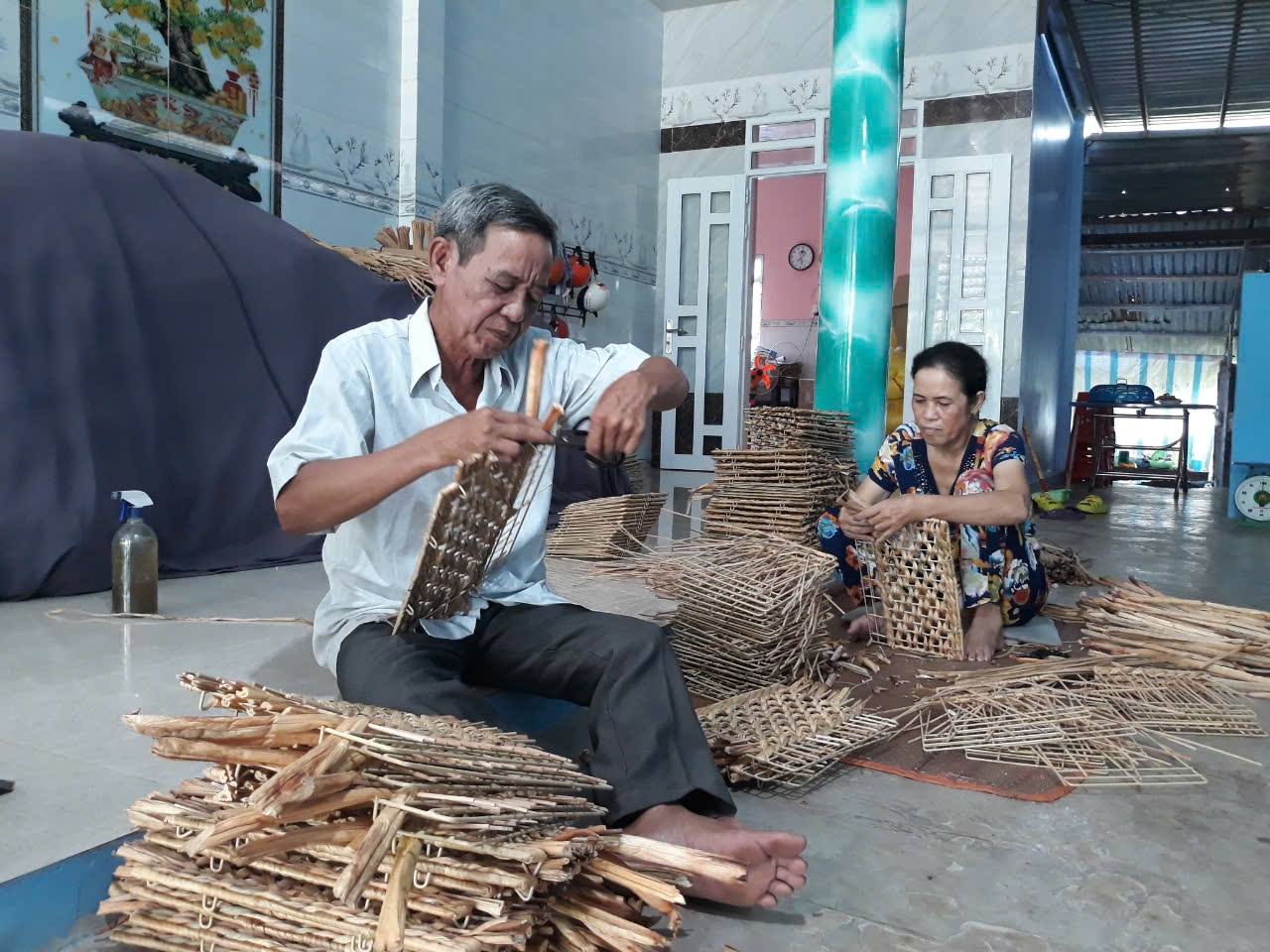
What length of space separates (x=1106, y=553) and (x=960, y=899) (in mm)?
3993

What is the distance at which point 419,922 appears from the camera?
1.01 meters

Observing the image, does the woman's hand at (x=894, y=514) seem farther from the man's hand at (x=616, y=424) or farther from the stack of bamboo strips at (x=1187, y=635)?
the man's hand at (x=616, y=424)

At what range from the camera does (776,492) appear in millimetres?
3549

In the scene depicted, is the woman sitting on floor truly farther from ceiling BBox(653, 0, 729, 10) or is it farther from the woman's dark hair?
ceiling BBox(653, 0, 729, 10)

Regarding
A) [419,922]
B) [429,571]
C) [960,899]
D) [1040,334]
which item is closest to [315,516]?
[429,571]

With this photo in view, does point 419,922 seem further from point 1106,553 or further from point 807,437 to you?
point 1106,553

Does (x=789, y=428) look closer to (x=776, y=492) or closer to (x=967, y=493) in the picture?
(x=776, y=492)

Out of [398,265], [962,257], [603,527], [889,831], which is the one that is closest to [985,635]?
[889,831]

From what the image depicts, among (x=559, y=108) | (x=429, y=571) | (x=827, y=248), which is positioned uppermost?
(x=559, y=108)

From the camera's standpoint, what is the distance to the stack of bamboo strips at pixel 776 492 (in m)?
3.53

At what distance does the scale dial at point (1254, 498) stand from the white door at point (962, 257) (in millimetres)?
1689

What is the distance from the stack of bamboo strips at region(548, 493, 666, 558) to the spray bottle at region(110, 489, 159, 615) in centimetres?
152

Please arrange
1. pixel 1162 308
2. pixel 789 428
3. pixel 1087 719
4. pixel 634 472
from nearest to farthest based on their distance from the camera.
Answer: pixel 1087 719
pixel 789 428
pixel 634 472
pixel 1162 308

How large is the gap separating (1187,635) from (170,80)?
180 inches
